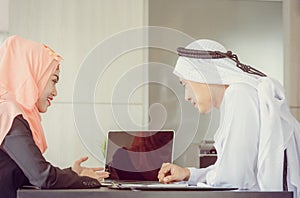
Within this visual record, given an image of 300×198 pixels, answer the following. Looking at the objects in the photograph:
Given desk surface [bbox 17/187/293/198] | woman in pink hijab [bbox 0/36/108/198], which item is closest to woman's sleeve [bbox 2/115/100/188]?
woman in pink hijab [bbox 0/36/108/198]

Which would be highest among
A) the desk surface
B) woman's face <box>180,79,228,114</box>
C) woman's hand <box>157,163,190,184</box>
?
woman's face <box>180,79,228,114</box>

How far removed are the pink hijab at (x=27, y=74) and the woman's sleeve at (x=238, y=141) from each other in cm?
60

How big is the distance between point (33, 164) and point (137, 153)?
3.66 ft

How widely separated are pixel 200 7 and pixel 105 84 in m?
0.85

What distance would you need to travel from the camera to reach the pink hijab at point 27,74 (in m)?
1.73

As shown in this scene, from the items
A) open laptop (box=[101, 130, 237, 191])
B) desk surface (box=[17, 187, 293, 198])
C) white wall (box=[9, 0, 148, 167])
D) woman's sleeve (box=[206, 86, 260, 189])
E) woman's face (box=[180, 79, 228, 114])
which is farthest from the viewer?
white wall (box=[9, 0, 148, 167])

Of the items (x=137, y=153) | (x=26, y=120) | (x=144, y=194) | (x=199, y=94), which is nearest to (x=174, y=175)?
(x=199, y=94)

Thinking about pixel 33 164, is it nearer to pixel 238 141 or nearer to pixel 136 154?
pixel 238 141

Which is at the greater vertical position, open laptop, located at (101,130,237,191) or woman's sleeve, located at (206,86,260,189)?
woman's sleeve, located at (206,86,260,189)

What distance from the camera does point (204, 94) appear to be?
5.63 ft

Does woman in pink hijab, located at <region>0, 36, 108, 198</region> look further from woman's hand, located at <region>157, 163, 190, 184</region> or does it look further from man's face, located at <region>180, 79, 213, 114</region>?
man's face, located at <region>180, 79, 213, 114</region>

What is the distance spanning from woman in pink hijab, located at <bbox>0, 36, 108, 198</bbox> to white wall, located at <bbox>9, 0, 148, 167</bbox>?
148 cm

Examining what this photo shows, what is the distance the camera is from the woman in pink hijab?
1322 mm

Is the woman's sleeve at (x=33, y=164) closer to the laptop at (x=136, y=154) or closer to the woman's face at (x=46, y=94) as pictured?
the woman's face at (x=46, y=94)
